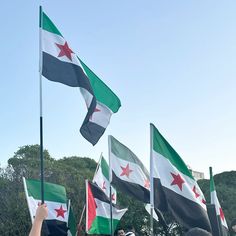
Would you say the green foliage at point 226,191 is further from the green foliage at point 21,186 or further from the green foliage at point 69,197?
the green foliage at point 21,186

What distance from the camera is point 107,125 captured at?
8.74 metres

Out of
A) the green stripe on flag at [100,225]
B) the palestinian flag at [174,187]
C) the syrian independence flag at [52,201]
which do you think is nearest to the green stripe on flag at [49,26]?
the palestinian flag at [174,187]

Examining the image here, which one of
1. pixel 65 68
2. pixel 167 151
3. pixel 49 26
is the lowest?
pixel 167 151

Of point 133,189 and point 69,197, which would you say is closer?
point 133,189

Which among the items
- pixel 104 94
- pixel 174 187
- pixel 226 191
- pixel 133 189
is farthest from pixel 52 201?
pixel 226 191

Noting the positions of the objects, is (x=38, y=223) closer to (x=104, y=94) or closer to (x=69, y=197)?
(x=104, y=94)

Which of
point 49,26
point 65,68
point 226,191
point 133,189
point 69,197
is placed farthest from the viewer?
point 226,191

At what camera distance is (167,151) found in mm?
7887

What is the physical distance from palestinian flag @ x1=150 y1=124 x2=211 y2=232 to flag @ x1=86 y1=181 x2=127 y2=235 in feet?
18.7

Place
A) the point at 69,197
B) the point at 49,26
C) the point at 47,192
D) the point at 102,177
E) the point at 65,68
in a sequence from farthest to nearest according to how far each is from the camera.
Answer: the point at 69,197 → the point at 102,177 → the point at 47,192 → the point at 49,26 → the point at 65,68

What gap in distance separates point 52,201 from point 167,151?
17.5ft

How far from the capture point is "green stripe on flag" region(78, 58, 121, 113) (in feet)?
28.7

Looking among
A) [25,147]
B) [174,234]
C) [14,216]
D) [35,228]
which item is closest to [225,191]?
[174,234]

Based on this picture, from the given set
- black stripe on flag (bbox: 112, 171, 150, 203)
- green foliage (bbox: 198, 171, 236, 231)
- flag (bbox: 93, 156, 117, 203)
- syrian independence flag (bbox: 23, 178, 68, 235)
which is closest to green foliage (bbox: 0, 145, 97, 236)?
green foliage (bbox: 198, 171, 236, 231)
